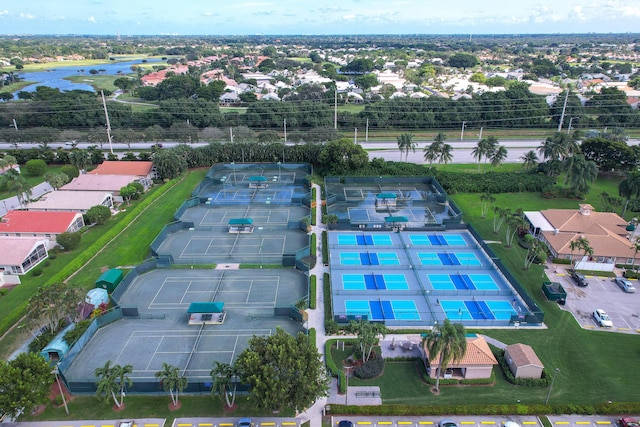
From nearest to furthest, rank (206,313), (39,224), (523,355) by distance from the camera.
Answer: (523,355), (206,313), (39,224)

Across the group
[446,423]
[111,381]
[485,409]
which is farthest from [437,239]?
[111,381]

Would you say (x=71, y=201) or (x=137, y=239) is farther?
(x=71, y=201)

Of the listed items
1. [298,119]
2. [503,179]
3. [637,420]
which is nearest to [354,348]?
[637,420]

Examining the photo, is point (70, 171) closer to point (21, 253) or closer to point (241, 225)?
point (21, 253)

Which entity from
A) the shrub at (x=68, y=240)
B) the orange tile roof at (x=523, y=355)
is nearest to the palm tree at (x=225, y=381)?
the orange tile roof at (x=523, y=355)

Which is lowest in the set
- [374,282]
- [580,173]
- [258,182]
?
[374,282]
